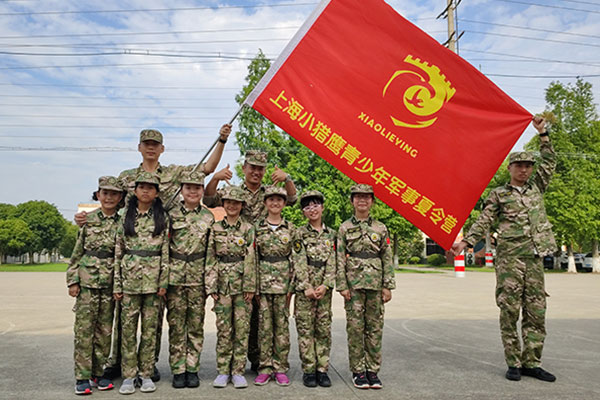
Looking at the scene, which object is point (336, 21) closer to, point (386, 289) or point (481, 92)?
point (481, 92)

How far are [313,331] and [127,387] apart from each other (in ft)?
6.06

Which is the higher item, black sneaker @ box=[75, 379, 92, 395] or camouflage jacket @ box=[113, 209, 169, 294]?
camouflage jacket @ box=[113, 209, 169, 294]

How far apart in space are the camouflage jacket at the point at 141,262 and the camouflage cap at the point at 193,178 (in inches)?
20.2

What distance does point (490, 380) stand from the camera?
4566 mm

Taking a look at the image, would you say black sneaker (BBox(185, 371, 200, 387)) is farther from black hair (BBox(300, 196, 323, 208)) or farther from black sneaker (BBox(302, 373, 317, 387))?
black hair (BBox(300, 196, 323, 208))

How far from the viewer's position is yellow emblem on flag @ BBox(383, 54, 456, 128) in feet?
16.4

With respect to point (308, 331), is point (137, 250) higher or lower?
higher

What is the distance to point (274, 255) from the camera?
466cm

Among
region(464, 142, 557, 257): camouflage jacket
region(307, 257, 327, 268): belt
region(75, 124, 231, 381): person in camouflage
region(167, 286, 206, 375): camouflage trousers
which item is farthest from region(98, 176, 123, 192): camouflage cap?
region(464, 142, 557, 257): camouflage jacket

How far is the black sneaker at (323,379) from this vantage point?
4.38 metres

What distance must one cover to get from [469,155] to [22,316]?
28.3 ft

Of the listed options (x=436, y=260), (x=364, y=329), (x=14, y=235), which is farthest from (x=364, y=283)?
(x=14, y=235)

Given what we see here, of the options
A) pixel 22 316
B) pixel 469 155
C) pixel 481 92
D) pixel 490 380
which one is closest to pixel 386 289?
pixel 490 380

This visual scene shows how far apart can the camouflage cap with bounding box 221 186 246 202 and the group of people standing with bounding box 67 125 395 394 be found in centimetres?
1
